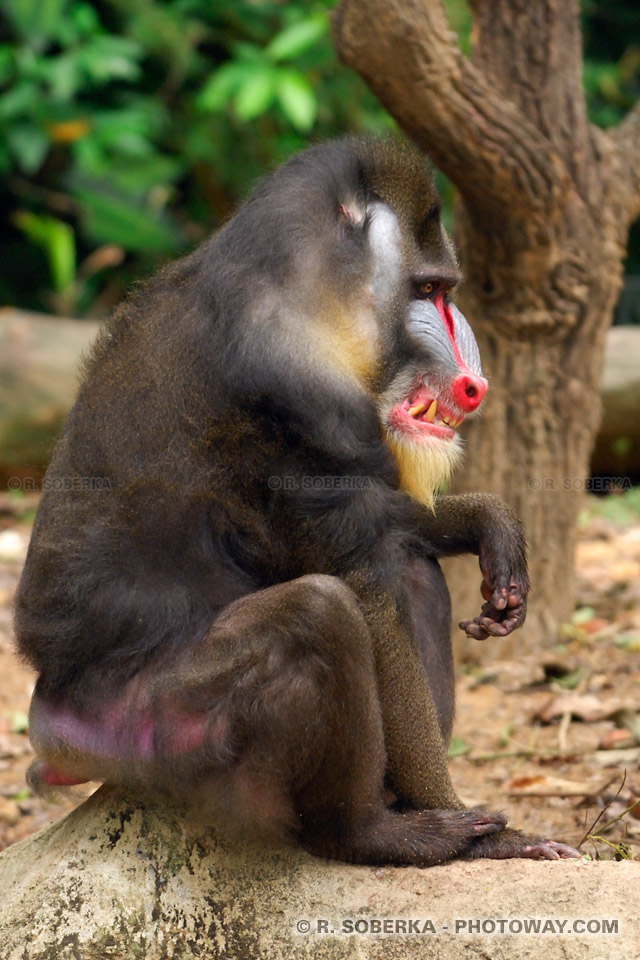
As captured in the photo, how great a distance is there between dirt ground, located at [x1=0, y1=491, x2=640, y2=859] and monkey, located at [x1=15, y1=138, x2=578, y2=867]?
19.8 inches

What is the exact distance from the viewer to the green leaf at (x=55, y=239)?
11.3 meters

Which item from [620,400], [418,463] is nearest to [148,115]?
[620,400]

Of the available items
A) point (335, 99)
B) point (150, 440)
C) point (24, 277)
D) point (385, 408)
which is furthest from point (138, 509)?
point (24, 277)

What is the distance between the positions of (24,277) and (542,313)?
7749mm

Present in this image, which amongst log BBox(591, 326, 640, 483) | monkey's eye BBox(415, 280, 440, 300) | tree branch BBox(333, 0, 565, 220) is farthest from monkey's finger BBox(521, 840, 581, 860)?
log BBox(591, 326, 640, 483)

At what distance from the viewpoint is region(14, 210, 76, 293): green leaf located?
11258 mm

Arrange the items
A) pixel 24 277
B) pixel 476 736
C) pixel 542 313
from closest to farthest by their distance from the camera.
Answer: pixel 476 736 → pixel 542 313 → pixel 24 277

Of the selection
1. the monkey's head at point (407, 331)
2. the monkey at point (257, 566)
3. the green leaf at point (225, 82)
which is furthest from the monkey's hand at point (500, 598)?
the green leaf at point (225, 82)

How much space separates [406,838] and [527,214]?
3118 millimetres

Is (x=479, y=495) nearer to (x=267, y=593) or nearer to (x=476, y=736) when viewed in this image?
(x=267, y=593)

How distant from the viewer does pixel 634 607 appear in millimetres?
6699

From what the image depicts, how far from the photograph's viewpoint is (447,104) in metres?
5.04

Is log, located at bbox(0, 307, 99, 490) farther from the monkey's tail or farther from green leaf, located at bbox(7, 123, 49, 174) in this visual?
the monkey's tail

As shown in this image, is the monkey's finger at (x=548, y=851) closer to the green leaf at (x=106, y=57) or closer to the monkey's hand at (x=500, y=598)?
the monkey's hand at (x=500, y=598)
